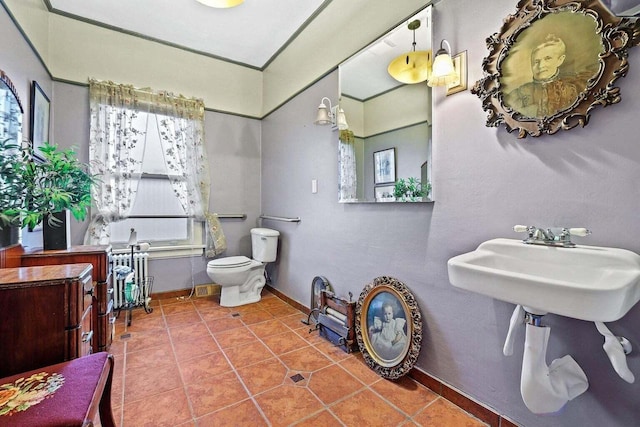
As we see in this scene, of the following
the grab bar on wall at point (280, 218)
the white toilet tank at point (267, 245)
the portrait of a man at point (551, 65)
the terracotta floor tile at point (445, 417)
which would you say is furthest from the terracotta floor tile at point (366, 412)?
the white toilet tank at point (267, 245)

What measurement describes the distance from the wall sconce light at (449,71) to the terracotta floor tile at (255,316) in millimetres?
2330

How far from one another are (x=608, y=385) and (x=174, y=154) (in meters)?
3.59

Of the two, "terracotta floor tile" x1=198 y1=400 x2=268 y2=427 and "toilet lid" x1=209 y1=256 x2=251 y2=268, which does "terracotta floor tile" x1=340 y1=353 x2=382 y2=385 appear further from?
"toilet lid" x1=209 y1=256 x2=251 y2=268

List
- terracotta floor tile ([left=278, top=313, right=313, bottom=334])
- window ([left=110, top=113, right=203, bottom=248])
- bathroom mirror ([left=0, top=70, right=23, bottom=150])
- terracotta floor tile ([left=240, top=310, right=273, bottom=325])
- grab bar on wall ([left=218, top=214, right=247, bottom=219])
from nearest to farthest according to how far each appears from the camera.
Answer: bathroom mirror ([left=0, top=70, right=23, bottom=150])
terracotta floor tile ([left=278, top=313, right=313, bottom=334])
terracotta floor tile ([left=240, top=310, right=273, bottom=325])
window ([left=110, top=113, right=203, bottom=248])
grab bar on wall ([left=218, top=214, right=247, bottom=219])

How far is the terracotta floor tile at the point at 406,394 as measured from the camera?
1493mm

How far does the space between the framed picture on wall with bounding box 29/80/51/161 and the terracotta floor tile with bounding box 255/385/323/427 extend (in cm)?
214

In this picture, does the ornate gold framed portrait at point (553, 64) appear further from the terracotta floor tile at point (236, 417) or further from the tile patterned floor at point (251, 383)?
the terracotta floor tile at point (236, 417)

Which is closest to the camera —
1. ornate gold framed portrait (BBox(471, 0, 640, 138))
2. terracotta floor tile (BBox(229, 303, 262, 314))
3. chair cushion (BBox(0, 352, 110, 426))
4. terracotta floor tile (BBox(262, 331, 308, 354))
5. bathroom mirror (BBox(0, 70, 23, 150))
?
chair cushion (BBox(0, 352, 110, 426))

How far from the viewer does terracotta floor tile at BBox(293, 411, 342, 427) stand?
1.37 m

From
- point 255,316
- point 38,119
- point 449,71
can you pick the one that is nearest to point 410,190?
point 449,71

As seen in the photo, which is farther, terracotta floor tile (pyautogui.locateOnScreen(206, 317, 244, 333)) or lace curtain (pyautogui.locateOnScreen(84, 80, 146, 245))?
lace curtain (pyautogui.locateOnScreen(84, 80, 146, 245))

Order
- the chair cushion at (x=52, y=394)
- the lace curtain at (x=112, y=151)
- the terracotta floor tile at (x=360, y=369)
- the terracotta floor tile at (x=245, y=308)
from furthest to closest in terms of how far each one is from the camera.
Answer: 1. the terracotta floor tile at (x=245, y=308)
2. the lace curtain at (x=112, y=151)
3. the terracotta floor tile at (x=360, y=369)
4. the chair cushion at (x=52, y=394)

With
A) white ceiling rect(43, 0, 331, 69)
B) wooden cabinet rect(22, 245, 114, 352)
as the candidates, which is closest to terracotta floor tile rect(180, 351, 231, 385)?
wooden cabinet rect(22, 245, 114, 352)

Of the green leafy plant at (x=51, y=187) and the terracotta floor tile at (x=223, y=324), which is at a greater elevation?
the green leafy plant at (x=51, y=187)
